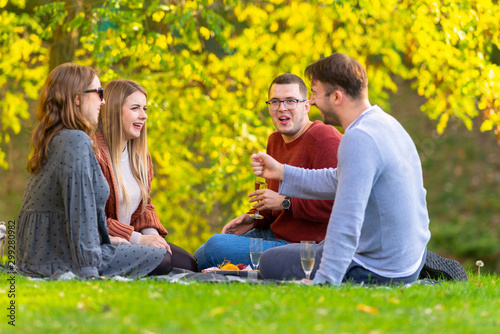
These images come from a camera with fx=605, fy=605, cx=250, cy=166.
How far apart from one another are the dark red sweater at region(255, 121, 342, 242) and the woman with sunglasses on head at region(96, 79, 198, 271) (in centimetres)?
84

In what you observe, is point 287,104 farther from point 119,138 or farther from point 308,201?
point 119,138

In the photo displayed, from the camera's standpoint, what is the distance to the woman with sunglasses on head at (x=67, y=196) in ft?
13.1

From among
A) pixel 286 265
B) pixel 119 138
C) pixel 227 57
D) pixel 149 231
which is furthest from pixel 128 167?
pixel 227 57

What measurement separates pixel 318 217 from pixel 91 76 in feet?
6.57

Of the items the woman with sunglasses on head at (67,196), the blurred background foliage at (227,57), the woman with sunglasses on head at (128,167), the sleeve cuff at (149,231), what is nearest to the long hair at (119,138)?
the woman with sunglasses on head at (128,167)

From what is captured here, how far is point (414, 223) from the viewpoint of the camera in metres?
3.77

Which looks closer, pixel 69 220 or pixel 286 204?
pixel 69 220

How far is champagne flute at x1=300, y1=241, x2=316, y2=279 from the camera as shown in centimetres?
378

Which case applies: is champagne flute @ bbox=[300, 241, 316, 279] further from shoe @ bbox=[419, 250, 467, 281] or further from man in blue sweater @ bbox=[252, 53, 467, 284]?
shoe @ bbox=[419, 250, 467, 281]

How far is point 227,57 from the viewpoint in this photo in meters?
8.27

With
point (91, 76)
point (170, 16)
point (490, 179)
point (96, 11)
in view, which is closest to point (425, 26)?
point (170, 16)

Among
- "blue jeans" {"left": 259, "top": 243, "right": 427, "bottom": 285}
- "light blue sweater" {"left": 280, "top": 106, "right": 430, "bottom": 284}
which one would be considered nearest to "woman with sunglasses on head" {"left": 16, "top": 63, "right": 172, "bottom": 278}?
"blue jeans" {"left": 259, "top": 243, "right": 427, "bottom": 285}

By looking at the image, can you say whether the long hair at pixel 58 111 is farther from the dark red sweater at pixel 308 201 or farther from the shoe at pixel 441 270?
the shoe at pixel 441 270

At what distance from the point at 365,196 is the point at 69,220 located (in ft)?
6.31
